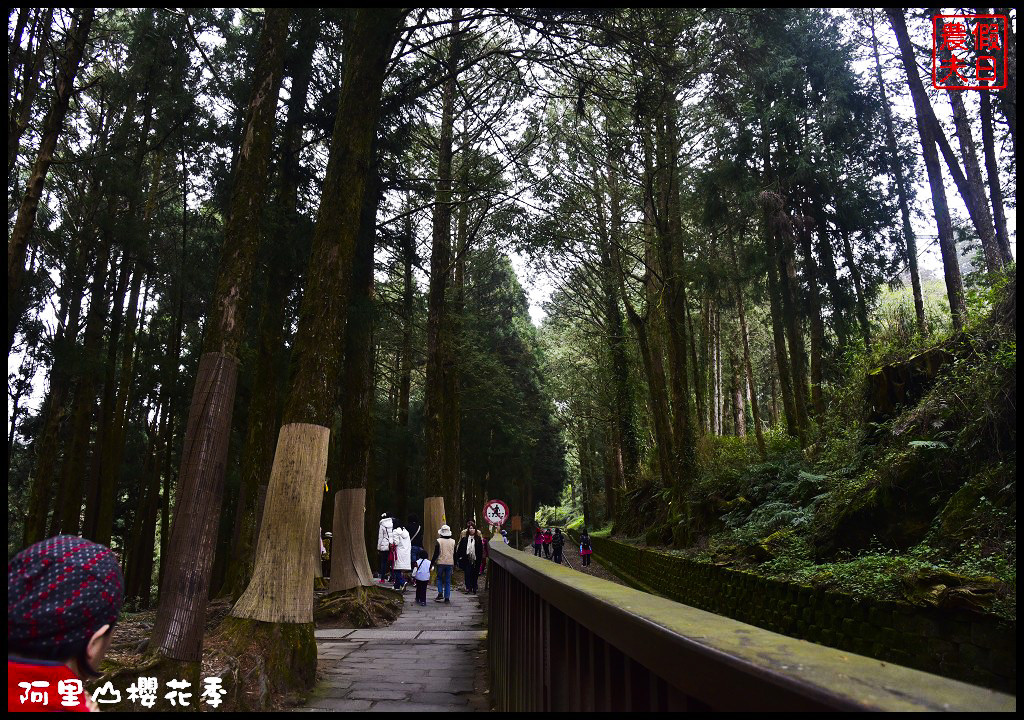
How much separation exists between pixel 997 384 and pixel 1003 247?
8.02m

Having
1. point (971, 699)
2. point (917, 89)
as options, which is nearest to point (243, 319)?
point (971, 699)

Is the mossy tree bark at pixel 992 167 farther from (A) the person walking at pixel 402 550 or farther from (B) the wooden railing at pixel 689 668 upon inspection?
(B) the wooden railing at pixel 689 668

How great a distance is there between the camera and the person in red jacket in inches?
68.7

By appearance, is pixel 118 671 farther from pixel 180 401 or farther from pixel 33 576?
pixel 180 401

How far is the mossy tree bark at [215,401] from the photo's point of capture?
5363 mm

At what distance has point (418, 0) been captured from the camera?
24.0ft

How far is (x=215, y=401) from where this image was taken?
623 cm

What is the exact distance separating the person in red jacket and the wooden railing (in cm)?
137

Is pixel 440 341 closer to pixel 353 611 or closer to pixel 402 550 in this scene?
pixel 402 550

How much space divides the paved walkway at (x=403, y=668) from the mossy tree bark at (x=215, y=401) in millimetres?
1326

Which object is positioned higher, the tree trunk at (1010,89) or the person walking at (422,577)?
the tree trunk at (1010,89)

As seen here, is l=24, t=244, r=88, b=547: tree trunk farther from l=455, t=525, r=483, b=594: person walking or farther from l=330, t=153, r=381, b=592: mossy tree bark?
l=455, t=525, r=483, b=594: person walking

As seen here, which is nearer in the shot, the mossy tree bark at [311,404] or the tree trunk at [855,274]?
the mossy tree bark at [311,404]

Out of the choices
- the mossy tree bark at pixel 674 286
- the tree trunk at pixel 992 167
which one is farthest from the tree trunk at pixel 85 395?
the tree trunk at pixel 992 167
